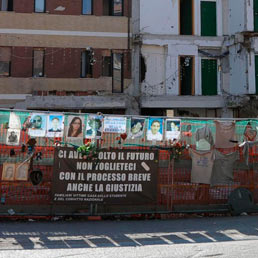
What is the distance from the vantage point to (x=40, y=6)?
61.1 ft

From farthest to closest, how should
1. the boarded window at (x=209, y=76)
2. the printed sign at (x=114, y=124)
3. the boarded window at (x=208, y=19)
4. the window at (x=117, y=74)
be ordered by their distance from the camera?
1. the boarded window at (x=208, y=19)
2. the boarded window at (x=209, y=76)
3. the window at (x=117, y=74)
4. the printed sign at (x=114, y=124)

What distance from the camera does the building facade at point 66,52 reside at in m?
18.1

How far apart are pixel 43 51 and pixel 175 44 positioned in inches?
290

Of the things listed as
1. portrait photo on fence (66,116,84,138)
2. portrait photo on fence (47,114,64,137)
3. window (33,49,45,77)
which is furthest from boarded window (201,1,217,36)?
portrait photo on fence (47,114,64,137)

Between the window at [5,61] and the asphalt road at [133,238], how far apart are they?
12683 millimetres

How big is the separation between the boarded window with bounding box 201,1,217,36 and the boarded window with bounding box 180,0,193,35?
2.26 ft

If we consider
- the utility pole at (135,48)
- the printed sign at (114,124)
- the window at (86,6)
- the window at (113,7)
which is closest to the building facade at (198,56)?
the utility pole at (135,48)

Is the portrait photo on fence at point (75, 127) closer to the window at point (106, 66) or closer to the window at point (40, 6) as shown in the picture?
the window at point (106, 66)

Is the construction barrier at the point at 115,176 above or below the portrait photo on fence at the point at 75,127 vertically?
below

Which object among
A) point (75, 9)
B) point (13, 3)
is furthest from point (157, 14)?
point (13, 3)

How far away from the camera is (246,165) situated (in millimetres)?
8531

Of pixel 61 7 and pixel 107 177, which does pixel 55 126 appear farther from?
pixel 61 7

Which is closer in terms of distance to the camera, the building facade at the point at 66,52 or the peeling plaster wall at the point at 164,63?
the building facade at the point at 66,52

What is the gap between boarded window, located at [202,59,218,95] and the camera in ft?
64.0
